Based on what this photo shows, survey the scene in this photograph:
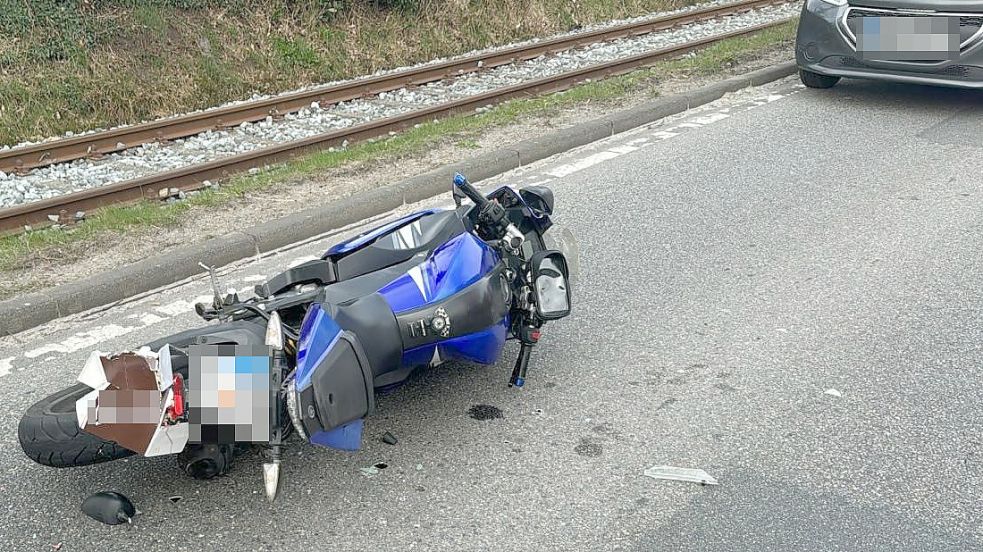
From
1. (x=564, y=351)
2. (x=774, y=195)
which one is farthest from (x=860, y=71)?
(x=564, y=351)

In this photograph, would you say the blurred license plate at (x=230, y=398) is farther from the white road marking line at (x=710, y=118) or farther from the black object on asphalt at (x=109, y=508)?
the white road marking line at (x=710, y=118)

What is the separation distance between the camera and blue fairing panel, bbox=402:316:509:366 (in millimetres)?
3800

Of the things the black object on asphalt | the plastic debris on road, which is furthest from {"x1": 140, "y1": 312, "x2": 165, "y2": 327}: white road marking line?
the plastic debris on road

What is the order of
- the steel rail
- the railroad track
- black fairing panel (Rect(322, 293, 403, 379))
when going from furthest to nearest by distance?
the steel rail, the railroad track, black fairing panel (Rect(322, 293, 403, 379))

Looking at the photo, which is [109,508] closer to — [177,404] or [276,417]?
[177,404]

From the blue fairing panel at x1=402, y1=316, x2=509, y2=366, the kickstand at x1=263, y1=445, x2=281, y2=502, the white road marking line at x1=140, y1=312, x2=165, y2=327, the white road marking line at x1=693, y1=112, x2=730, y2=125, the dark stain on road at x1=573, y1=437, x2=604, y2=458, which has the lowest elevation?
the white road marking line at x1=693, y1=112, x2=730, y2=125

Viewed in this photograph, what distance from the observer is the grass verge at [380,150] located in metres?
6.21

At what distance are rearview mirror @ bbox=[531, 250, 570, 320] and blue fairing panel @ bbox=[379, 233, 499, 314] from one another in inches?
7.8

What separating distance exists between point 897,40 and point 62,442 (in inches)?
311

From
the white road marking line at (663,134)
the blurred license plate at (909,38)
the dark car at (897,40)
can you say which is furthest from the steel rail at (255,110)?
the blurred license plate at (909,38)

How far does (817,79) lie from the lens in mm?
9938

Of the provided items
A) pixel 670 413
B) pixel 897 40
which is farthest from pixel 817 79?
pixel 670 413

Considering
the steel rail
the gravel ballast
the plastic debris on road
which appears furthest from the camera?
the steel rail

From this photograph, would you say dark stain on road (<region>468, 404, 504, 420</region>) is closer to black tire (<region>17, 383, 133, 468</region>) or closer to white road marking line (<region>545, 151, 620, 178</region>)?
black tire (<region>17, 383, 133, 468</region>)
